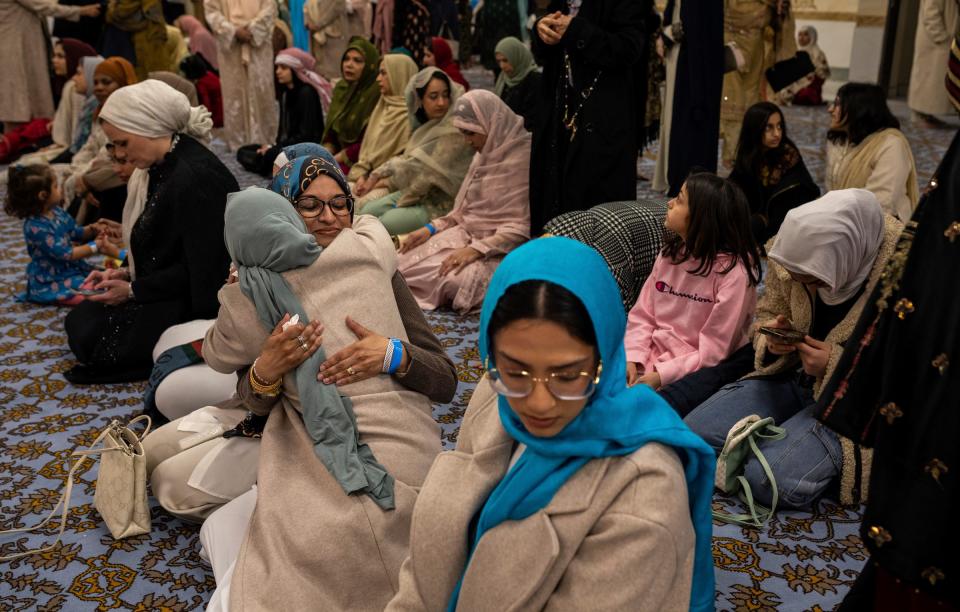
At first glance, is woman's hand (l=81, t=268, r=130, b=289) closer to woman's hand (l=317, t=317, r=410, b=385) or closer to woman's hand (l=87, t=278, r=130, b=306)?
woman's hand (l=87, t=278, r=130, b=306)

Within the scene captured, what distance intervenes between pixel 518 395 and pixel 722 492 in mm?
1539

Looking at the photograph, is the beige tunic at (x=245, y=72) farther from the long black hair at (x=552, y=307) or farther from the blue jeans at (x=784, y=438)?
the long black hair at (x=552, y=307)

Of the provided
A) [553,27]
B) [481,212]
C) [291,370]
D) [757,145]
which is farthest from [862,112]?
[291,370]

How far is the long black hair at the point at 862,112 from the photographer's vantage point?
4.09m

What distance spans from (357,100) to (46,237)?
253 cm

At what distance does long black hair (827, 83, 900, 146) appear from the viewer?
13.4 feet

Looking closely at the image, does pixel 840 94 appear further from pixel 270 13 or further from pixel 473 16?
pixel 473 16

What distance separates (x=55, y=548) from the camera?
2.35m

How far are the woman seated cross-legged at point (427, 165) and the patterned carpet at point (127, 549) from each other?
180cm

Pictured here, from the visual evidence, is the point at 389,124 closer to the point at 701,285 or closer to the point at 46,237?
the point at 46,237

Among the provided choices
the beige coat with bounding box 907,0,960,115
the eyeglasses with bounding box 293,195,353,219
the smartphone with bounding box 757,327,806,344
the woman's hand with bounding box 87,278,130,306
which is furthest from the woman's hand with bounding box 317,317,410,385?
the beige coat with bounding box 907,0,960,115

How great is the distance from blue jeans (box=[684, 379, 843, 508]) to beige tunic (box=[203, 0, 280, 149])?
5.49 m

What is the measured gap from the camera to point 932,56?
321 inches

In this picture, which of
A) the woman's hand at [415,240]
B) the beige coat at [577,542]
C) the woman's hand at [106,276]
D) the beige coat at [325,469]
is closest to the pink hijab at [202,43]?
the woman's hand at [415,240]
